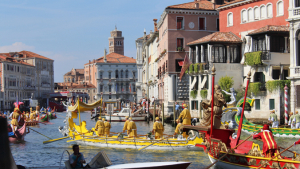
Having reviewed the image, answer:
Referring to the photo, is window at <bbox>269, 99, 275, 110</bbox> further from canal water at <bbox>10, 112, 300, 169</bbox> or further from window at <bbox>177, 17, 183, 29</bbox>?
window at <bbox>177, 17, 183, 29</bbox>

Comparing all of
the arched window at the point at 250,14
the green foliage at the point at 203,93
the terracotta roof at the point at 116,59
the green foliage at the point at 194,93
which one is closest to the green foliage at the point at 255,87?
the green foliage at the point at 203,93

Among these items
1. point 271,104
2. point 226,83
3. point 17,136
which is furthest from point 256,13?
point 17,136

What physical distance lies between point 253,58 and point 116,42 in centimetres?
11260

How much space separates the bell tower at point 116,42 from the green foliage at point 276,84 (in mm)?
113394

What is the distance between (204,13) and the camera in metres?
38.6

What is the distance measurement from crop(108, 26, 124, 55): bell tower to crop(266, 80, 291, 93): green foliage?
113 metres

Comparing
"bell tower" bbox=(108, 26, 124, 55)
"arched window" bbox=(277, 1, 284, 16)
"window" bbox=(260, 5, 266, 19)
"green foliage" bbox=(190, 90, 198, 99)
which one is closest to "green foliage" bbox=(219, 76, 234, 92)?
"green foliage" bbox=(190, 90, 198, 99)

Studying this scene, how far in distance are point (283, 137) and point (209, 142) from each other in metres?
9.59

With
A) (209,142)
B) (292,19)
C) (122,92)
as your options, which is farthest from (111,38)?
(209,142)

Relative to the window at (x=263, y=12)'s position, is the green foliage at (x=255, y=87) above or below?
below

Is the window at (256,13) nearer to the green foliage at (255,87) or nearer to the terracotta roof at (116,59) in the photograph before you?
the green foliage at (255,87)

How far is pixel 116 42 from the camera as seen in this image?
139750 millimetres

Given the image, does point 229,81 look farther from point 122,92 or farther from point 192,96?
point 122,92

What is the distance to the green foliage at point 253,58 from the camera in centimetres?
2925
